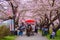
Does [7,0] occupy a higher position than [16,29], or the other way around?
[7,0]

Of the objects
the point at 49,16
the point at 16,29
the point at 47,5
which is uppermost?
the point at 47,5

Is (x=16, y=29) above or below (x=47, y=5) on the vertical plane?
below

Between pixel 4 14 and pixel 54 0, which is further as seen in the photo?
pixel 4 14

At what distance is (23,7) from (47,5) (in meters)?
6.95

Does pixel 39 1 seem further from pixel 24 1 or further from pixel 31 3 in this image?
pixel 24 1

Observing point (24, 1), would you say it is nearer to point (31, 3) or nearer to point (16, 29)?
point (31, 3)

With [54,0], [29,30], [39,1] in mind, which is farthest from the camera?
[29,30]

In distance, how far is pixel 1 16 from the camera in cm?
3177

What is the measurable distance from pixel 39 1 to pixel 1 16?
674 centimetres

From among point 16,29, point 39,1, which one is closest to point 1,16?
point 16,29

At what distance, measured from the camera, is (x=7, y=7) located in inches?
1252

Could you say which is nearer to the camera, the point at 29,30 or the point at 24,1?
the point at 29,30

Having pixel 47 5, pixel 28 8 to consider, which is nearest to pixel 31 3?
pixel 28 8

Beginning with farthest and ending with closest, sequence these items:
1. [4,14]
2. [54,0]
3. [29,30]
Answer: [4,14]
[29,30]
[54,0]
